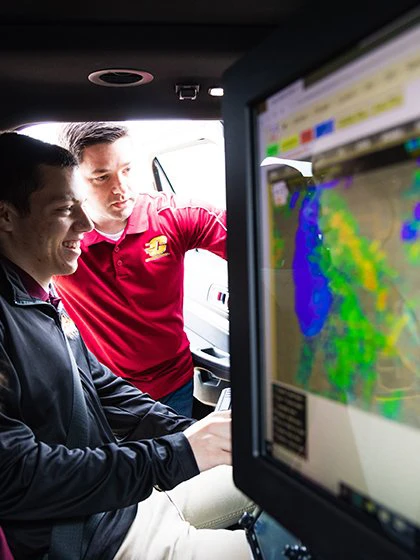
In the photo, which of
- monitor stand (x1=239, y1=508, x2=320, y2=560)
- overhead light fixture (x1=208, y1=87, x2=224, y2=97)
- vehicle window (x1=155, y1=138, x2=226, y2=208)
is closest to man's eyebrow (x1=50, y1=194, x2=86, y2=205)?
overhead light fixture (x1=208, y1=87, x2=224, y2=97)

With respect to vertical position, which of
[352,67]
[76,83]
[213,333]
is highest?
[76,83]

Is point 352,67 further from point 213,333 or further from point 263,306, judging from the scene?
point 213,333

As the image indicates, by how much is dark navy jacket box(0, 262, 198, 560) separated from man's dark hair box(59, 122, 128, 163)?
915 mm

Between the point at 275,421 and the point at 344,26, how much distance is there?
1.54 ft

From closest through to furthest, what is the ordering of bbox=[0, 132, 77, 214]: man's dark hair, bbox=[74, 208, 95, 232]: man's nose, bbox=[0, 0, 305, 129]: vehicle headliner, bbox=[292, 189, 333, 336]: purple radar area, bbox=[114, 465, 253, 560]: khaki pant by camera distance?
bbox=[292, 189, 333, 336]: purple radar area → bbox=[0, 0, 305, 129]: vehicle headliner → bbox=[114, 465, 253, 560]: khaki pant → bbox=[0, 132, 77, 214]: man's dark hair → bbox=[74, 208, 95, 232]: man's nose

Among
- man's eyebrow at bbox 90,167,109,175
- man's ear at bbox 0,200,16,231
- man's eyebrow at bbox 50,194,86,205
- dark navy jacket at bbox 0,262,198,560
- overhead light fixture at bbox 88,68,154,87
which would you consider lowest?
dark navy jacket at bbox 0,262,198,560

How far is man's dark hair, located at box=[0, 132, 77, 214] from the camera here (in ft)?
5.12

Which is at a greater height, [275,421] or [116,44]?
[116,44]

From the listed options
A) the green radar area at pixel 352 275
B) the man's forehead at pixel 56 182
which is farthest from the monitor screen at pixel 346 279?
the man's forehead at pixel 56 182

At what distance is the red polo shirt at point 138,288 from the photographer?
2459 millimetres

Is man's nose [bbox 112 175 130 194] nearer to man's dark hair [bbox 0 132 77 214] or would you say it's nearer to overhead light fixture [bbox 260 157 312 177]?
man's dark hair [bbox 0 132 77 214]

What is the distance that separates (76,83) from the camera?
1.38 metres

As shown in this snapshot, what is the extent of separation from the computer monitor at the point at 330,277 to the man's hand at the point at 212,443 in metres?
0.40

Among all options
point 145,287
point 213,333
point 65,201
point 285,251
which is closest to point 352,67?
point 285,251
